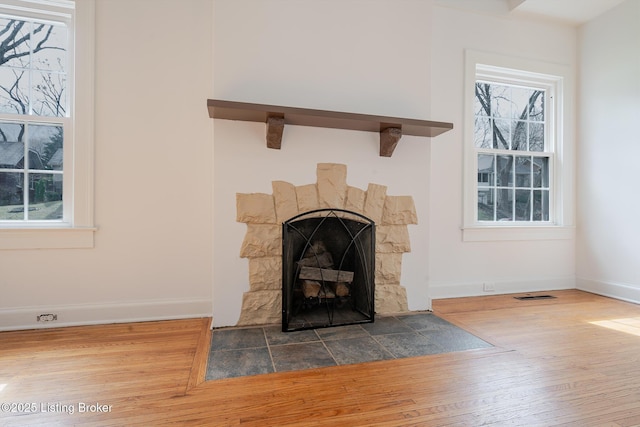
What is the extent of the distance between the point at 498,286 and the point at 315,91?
2690mm

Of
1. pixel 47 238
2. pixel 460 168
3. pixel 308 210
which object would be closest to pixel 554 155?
pixel 460 168

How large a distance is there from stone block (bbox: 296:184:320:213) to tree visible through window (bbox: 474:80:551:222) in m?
1.90

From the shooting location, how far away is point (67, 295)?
2.40m

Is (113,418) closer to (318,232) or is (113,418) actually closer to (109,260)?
(109,260)

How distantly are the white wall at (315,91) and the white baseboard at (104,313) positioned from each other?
0.39m

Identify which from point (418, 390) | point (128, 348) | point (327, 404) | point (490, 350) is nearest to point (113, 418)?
point (128, 348)

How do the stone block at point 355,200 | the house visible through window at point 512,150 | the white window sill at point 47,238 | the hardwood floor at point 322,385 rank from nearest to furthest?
the hardwood floor at point 322,385 < the white window sill at point 47,238 < the stone block at point 355,200 < the house visible through window at point 512,150

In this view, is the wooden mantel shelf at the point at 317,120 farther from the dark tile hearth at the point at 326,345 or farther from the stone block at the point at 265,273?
the dark tile hearth at the point at 326,345

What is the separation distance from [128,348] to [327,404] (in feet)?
4.42

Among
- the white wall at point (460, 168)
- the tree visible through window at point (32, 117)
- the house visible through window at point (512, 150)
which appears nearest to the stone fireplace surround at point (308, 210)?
the white wall at point (460, 168)

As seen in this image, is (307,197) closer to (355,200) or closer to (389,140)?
(355,200)

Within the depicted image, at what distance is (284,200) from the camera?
A: 2.49 metres

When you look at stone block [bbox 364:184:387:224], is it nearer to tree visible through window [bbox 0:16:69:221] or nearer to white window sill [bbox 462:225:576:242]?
white window sill [bbox 462:225:576:242]

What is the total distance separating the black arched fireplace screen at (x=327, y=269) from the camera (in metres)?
2.43
